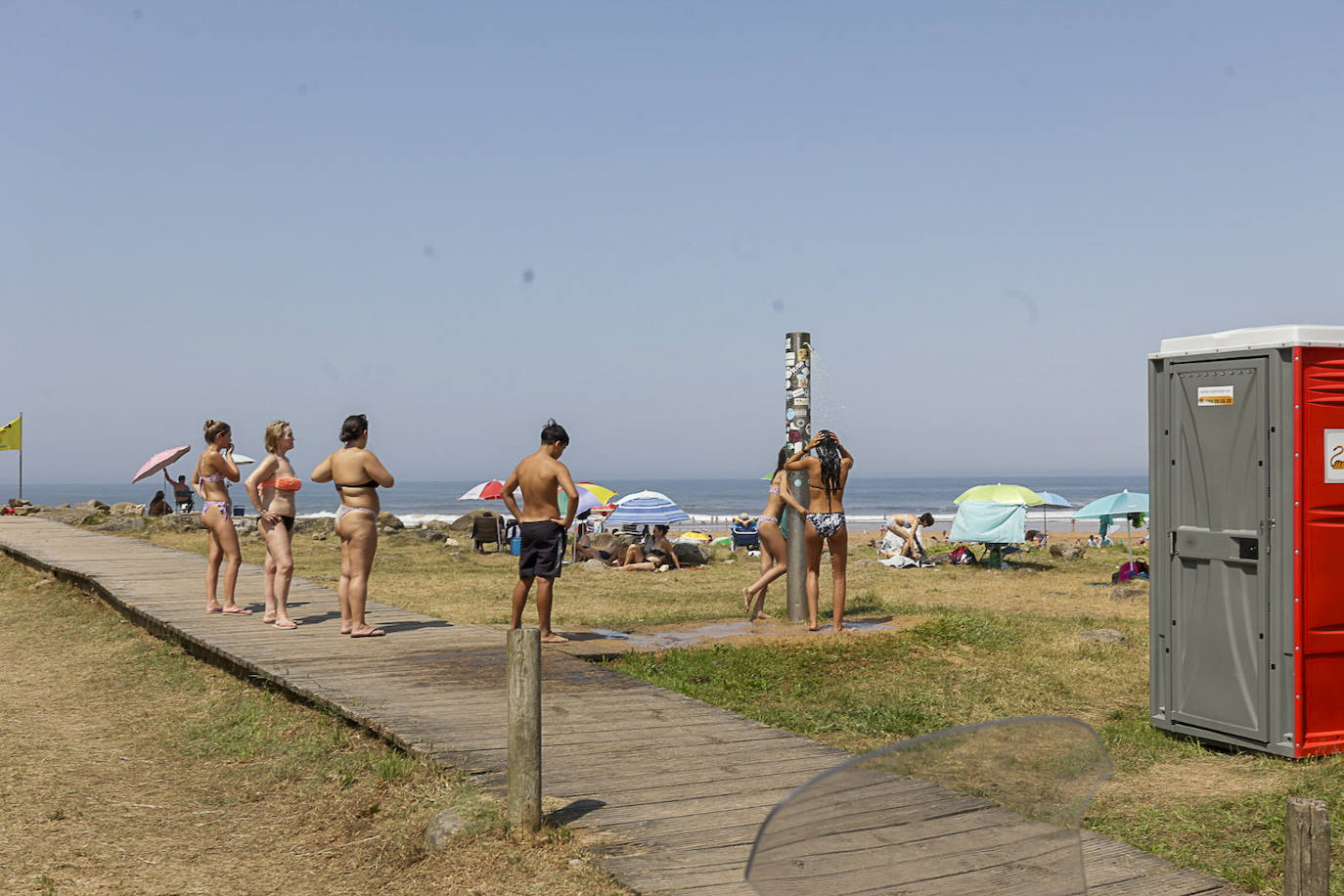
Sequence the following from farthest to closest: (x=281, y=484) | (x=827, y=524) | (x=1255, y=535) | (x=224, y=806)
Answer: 1. (x=827, y=524)
2. (x=281, y=484)
3. (x=1255, y=535)
4. (x=224, y=806)

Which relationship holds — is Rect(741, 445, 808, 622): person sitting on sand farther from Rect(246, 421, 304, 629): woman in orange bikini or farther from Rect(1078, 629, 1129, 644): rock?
Rect(246, 421, 304, 629): woman in orange bikini

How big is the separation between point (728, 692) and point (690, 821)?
3407mm

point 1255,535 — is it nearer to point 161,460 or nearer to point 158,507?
point 161,460

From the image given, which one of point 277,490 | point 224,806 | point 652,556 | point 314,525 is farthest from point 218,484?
point 314,525

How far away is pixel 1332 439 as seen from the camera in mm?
6309

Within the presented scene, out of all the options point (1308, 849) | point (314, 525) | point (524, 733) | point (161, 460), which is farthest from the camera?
point (314, 525)

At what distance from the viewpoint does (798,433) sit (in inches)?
436

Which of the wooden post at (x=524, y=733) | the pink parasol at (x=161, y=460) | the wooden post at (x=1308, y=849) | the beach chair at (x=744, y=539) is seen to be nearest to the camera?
the wooden post at (x=1308, y=849)

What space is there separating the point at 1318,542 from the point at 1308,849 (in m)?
3.67

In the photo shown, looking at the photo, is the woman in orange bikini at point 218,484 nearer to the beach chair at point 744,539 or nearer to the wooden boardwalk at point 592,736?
the wooden boardwalk at point 592,736

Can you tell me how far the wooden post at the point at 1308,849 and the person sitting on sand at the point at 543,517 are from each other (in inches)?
238

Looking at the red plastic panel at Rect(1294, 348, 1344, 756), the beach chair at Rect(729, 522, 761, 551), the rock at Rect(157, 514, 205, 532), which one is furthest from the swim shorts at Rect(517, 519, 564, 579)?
the beach chair at Rect(729, 522, 761, 551)

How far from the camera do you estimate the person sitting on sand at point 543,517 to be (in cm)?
879

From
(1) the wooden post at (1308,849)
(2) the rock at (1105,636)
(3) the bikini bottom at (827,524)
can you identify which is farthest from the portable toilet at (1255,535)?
(2) the rock at (1105,636)
